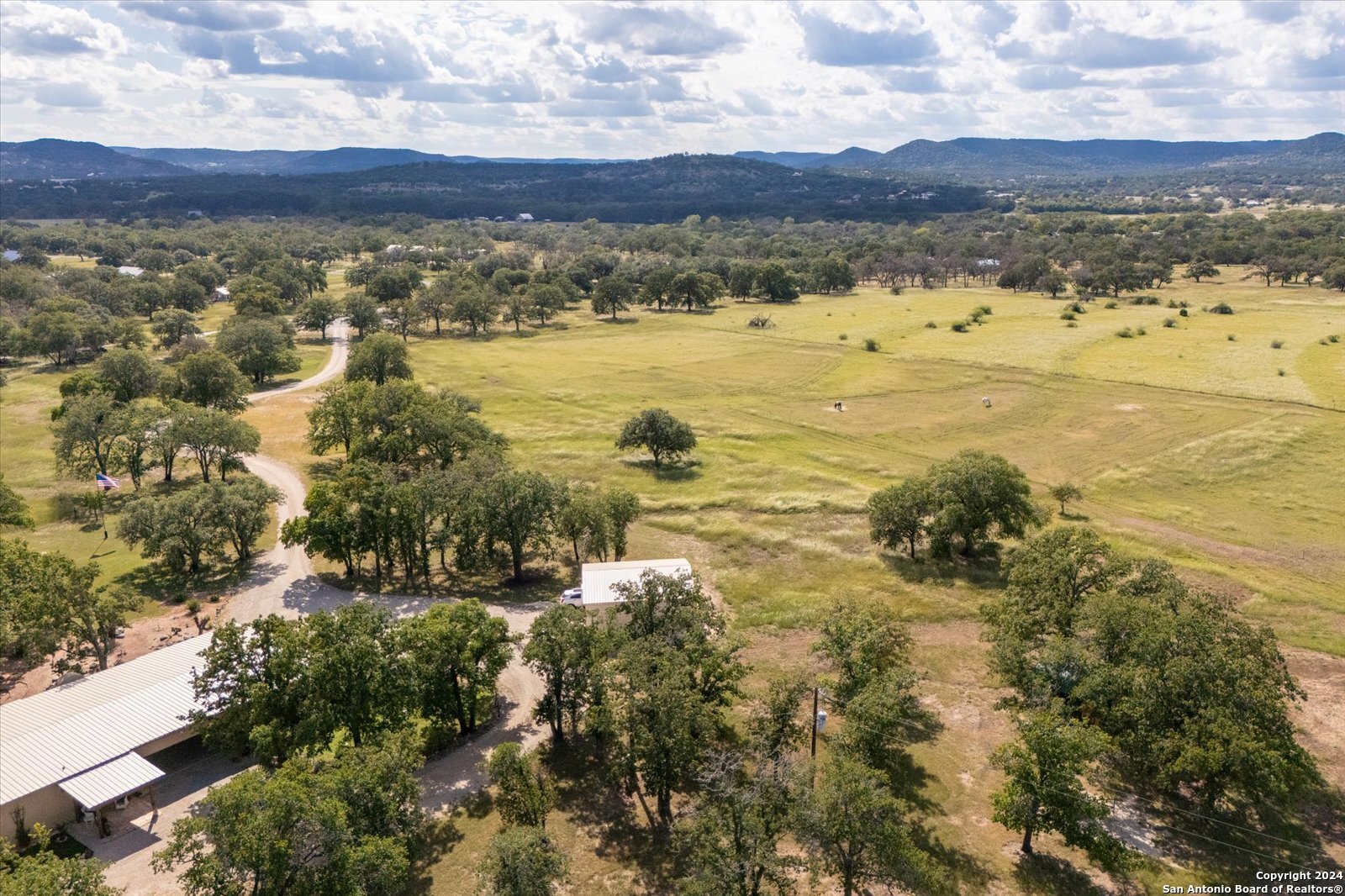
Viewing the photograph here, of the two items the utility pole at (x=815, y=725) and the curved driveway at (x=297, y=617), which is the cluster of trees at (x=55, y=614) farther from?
the utility pole at (x=815, y=725)

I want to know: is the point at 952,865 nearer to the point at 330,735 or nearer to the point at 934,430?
the point at 330,735

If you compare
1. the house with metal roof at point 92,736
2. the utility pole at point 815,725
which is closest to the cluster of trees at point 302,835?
the house with metal roof at point 92,736

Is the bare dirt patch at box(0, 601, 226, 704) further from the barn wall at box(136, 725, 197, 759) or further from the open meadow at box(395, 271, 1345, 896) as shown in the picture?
the open meadow at box(395, 271, 1345, 896)

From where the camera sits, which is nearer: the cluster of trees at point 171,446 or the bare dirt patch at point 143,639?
the bare dirt patch at point 143,639

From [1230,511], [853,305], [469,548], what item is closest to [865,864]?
[469,548]

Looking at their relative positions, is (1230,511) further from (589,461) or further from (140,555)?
(140,555)

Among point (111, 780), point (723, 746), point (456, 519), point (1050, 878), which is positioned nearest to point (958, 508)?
point (723, 746)
